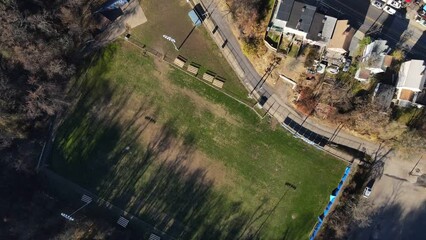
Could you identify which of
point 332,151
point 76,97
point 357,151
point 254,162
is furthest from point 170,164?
point 357,151

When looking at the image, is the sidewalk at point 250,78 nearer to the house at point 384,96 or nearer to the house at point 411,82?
the house at point 384,96

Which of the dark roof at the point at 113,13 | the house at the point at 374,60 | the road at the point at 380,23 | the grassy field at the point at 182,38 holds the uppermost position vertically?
the road at the point at 380,23

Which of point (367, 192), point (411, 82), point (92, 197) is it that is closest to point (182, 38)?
point (92, 197)

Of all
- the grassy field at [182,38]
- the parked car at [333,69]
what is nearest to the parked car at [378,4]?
the parked car at [333,69]

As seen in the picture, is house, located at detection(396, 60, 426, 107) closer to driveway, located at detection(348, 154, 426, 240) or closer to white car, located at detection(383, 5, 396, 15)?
white car, located at detection(383, 5, 396, 15)

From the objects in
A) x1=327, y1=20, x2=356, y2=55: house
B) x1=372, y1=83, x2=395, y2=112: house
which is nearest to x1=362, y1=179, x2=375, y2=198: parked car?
x1=372, y1=83, x2=395, y2=112: house

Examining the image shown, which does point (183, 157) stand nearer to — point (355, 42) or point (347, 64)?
point (347, 64)
